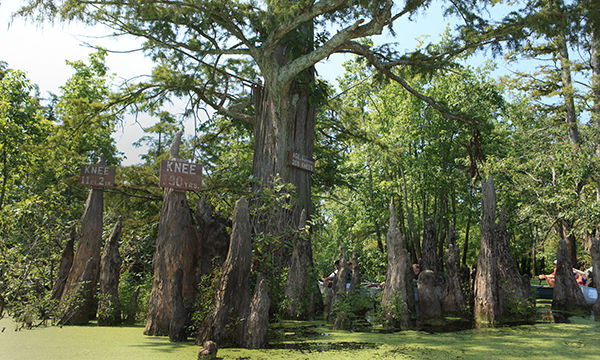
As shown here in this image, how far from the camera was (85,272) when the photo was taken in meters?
6.95

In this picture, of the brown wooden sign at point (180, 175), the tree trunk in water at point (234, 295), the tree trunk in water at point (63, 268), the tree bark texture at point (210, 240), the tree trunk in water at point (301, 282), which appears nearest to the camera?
the tree trunk in water at point (234, 295)

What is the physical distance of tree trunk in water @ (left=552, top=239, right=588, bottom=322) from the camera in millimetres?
9312

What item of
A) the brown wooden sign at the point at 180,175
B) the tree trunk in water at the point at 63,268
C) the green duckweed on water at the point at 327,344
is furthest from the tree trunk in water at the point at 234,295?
the tree trunk in water at the point at 63,268

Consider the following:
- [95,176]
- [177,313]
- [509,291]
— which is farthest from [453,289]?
[95,176]

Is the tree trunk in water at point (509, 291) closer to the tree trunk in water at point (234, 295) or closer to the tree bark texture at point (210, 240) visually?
the tree trunk in water at point (234, 295)

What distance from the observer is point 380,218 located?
1984 centimetres

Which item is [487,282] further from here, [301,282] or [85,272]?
[85,272]

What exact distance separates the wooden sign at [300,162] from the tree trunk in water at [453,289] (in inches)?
138

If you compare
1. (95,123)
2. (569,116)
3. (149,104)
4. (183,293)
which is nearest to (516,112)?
(569,116)

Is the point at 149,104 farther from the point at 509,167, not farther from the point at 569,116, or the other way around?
the point at 569,116

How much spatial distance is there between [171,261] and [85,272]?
2031mm

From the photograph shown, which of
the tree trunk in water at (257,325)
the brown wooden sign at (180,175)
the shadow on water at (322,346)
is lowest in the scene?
the shadow on water at (322,346)

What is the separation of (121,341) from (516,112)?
21566mm

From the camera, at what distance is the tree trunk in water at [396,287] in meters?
6.83
